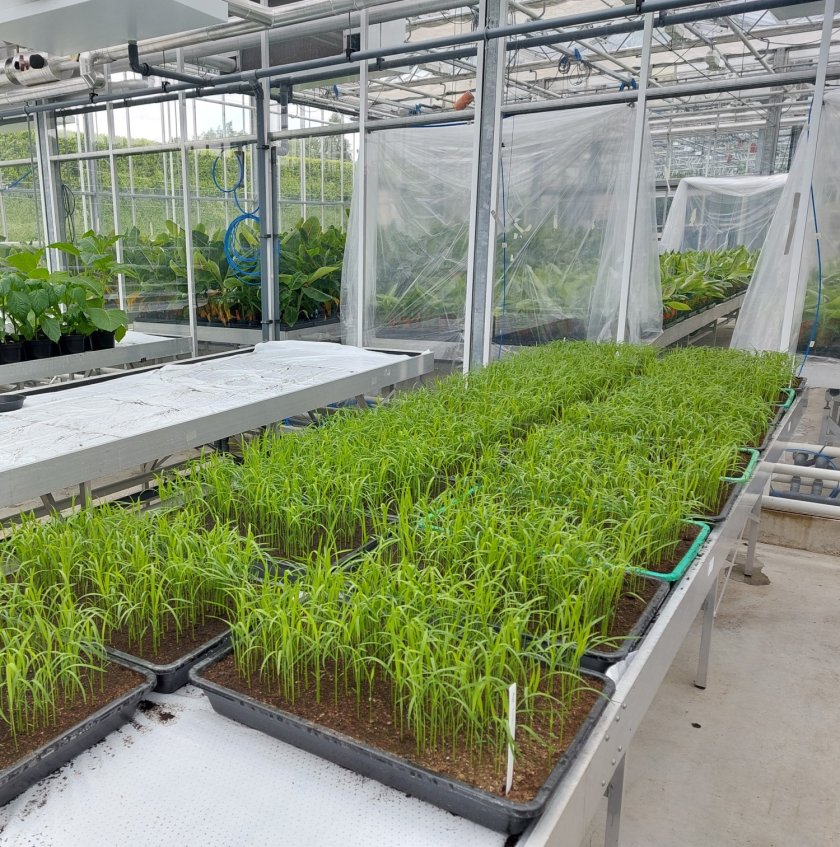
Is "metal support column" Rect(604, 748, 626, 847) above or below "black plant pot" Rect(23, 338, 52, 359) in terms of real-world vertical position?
below

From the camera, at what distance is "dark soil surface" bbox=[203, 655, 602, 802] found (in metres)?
1.08

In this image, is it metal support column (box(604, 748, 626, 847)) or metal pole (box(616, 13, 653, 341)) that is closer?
metal support column (box(604, 748, 626, 847))

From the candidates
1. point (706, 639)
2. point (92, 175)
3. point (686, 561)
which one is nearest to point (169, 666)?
point (686, 561)

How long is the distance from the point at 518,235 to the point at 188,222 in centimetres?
290

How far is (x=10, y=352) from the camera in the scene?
4406 millimetres

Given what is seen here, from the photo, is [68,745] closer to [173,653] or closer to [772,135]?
[173,653]

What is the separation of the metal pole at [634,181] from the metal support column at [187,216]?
3588mm

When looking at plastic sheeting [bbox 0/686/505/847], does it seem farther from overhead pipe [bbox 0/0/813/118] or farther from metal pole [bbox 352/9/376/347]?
metal pole [bbox 352/9/376/347]

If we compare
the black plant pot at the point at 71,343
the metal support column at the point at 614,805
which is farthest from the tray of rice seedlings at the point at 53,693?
the black plant pot at the point at 71,343

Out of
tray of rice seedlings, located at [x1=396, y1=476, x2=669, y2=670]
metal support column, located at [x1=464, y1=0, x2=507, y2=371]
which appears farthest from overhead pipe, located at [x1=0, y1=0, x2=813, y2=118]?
tray of rice seedlings, located at [x1=396, y1=476, x2=669, y2=670]

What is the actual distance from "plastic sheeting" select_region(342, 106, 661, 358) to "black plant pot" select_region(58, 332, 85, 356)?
185 centimetres

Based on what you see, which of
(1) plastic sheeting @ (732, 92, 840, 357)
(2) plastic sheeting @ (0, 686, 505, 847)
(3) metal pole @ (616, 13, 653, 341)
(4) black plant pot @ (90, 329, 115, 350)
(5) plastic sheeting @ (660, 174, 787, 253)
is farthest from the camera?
(5) plastic sheeting @ (660, 174, 787, 253)

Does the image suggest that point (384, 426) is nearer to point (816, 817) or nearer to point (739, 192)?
point (816, 817)

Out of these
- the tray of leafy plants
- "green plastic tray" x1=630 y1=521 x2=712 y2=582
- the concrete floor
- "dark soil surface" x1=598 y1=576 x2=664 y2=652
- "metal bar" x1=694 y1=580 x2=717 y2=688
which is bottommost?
the concrete floor
